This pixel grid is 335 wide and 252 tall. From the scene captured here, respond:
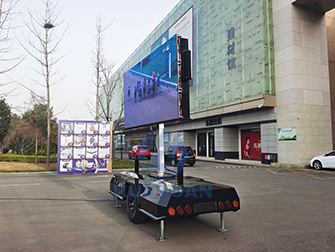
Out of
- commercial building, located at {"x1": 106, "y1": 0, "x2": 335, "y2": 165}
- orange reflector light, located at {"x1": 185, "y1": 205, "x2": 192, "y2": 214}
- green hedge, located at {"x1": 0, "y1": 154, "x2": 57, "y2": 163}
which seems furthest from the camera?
green hedge, located at {"x1": 0, "y1": 154, "x2": 57, "y2": 163}

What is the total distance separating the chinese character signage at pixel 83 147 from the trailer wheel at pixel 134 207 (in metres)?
10.5

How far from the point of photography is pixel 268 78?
21.0 m

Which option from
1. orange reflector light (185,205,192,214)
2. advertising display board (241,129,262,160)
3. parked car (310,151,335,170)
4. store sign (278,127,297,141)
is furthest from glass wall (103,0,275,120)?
orange reflector light (185,205,192,214)

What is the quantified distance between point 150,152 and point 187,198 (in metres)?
2.21

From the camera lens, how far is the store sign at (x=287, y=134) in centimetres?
1917

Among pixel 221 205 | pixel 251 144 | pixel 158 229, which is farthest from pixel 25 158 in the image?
pixel 221 205

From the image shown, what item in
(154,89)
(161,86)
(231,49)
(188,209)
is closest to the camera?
(188,209)

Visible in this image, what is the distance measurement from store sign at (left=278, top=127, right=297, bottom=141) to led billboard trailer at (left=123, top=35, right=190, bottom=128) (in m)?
12.9

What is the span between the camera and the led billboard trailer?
24.7 feet

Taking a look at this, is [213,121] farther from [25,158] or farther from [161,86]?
[161,86]

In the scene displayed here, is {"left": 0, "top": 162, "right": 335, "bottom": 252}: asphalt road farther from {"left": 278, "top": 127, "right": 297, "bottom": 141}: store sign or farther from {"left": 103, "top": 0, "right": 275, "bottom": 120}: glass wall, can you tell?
{"left": 103, "top": 0, "right": 275, "bottom": 120}: glass wall

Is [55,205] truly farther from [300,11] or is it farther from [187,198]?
[300,11]

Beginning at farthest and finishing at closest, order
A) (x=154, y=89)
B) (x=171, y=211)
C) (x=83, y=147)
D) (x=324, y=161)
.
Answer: (x=324, y=161) < (x=83, y=147) < (x=154, y=89) < (x=171, y=211)

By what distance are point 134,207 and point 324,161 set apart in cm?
1591
